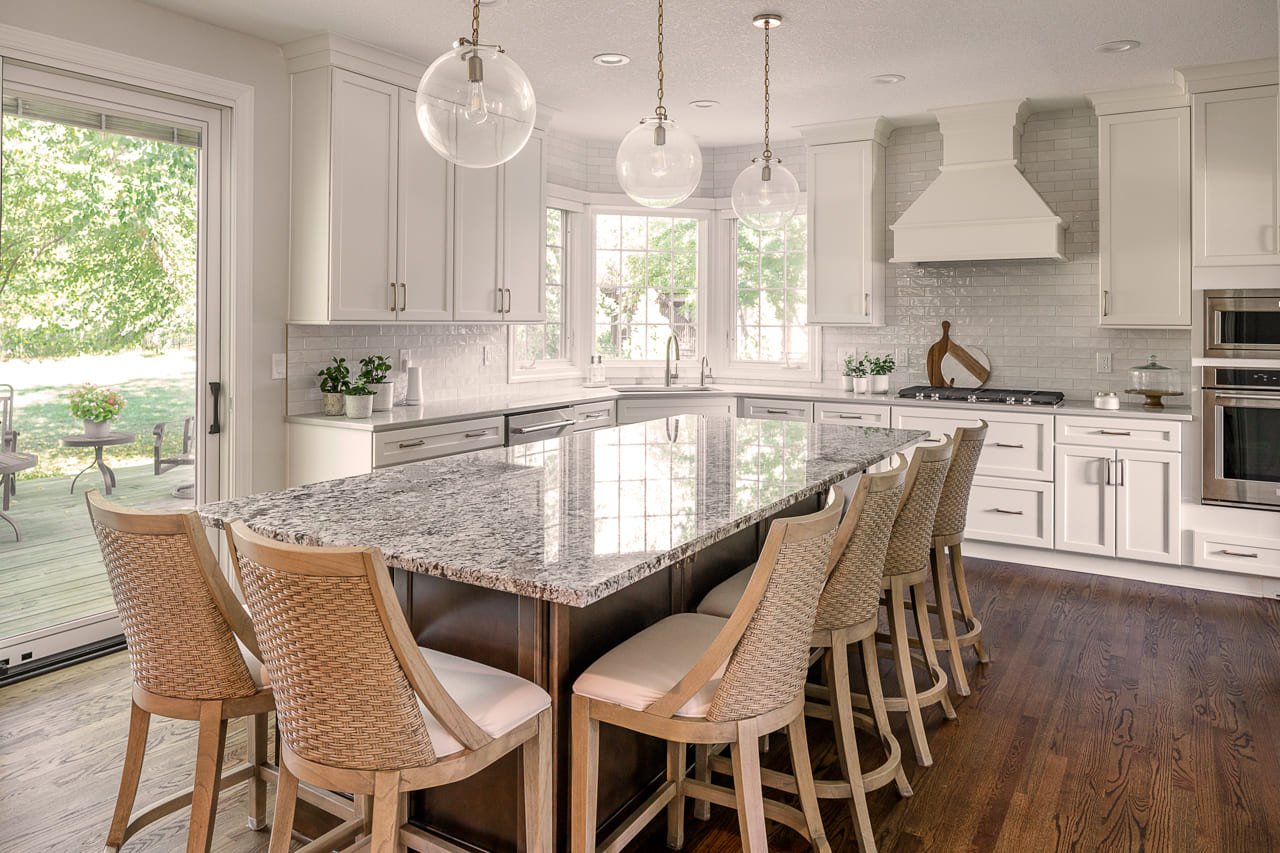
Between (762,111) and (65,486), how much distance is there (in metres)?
4.25

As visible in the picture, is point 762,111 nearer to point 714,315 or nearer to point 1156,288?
point 714,315

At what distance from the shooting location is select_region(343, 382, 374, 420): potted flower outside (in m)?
4.35

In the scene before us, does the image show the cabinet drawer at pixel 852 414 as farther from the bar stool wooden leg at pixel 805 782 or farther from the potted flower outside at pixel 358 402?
the bar stool wooden leg at pixel 805 782

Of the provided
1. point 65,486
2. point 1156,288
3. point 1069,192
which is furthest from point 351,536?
point 1069,192

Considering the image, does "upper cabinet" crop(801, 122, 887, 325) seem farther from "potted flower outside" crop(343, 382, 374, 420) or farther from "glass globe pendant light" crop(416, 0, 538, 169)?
"glass globe pendant light" crop(416, 0, 538, 169)

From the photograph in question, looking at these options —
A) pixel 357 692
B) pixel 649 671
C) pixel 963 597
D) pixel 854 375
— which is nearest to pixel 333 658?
pixel 357 692

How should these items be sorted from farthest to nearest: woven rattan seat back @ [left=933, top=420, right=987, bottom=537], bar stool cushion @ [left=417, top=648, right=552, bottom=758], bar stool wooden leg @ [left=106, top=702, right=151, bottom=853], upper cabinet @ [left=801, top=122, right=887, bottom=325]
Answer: upper cabinet @ [left=801, top=122, right=887, bottom=325], woven rattan seat back @ [left=933, top=420, right=987, bottom=537], bar stool wooden leg @ [left=106, top=702, right=151, bottom=853], bar stool cushion @ [left=417, top=648, right=552, bottom=758]

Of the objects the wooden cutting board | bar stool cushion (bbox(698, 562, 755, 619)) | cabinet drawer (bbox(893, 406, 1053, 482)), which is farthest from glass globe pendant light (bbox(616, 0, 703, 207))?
the wooden cutting board

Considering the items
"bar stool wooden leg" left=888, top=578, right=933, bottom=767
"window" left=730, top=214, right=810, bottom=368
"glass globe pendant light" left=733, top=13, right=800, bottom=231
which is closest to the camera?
"bar stool wooden leg" left=888, top=578, right=933, bottom=767

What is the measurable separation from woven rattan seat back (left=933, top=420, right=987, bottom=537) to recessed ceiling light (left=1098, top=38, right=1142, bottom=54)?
2233mm

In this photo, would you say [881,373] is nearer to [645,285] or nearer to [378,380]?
[645,285]

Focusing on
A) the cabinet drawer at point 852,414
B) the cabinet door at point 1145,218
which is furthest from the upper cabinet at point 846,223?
the cabinet door at point 1145,218

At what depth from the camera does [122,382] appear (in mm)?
3791

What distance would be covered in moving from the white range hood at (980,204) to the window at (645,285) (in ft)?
5.76
